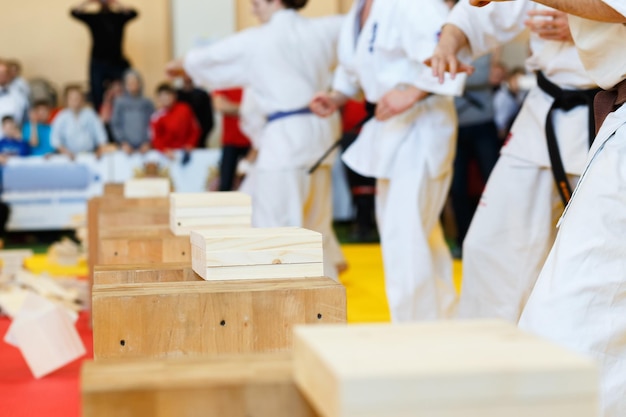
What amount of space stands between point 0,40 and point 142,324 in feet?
36.8

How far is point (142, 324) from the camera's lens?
5.21 ft

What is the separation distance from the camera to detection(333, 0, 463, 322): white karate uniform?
342 centimetres

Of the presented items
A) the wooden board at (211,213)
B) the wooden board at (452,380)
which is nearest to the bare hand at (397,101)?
the wooden board at (211,213)

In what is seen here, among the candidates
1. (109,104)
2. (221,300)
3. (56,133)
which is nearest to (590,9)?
(221,300)

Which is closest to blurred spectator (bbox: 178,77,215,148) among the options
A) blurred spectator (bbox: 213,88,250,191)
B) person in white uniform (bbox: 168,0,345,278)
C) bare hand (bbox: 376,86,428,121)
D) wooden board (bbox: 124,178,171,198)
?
blurred spectator (bbox: 213,88,250,191)

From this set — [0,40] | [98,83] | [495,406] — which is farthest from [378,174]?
[0,40]

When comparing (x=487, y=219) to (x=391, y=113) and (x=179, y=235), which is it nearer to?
(x=391, y=113)

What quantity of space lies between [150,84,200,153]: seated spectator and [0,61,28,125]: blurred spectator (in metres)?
1.44

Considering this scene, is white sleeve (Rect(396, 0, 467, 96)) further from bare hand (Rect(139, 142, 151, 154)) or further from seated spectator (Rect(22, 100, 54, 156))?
seated spectator (Rect(22, 100, 54, 156))

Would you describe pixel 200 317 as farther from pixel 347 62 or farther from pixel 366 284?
pixel 366 284

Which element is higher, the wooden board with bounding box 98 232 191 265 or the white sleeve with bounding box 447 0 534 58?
the white sleeve with bounding box 447 0 534 58

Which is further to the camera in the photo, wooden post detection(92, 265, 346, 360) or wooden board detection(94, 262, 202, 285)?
wooden board detection(94, 262, 202, 285)

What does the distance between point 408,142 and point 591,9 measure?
1679 mm

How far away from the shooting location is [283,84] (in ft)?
15.9
